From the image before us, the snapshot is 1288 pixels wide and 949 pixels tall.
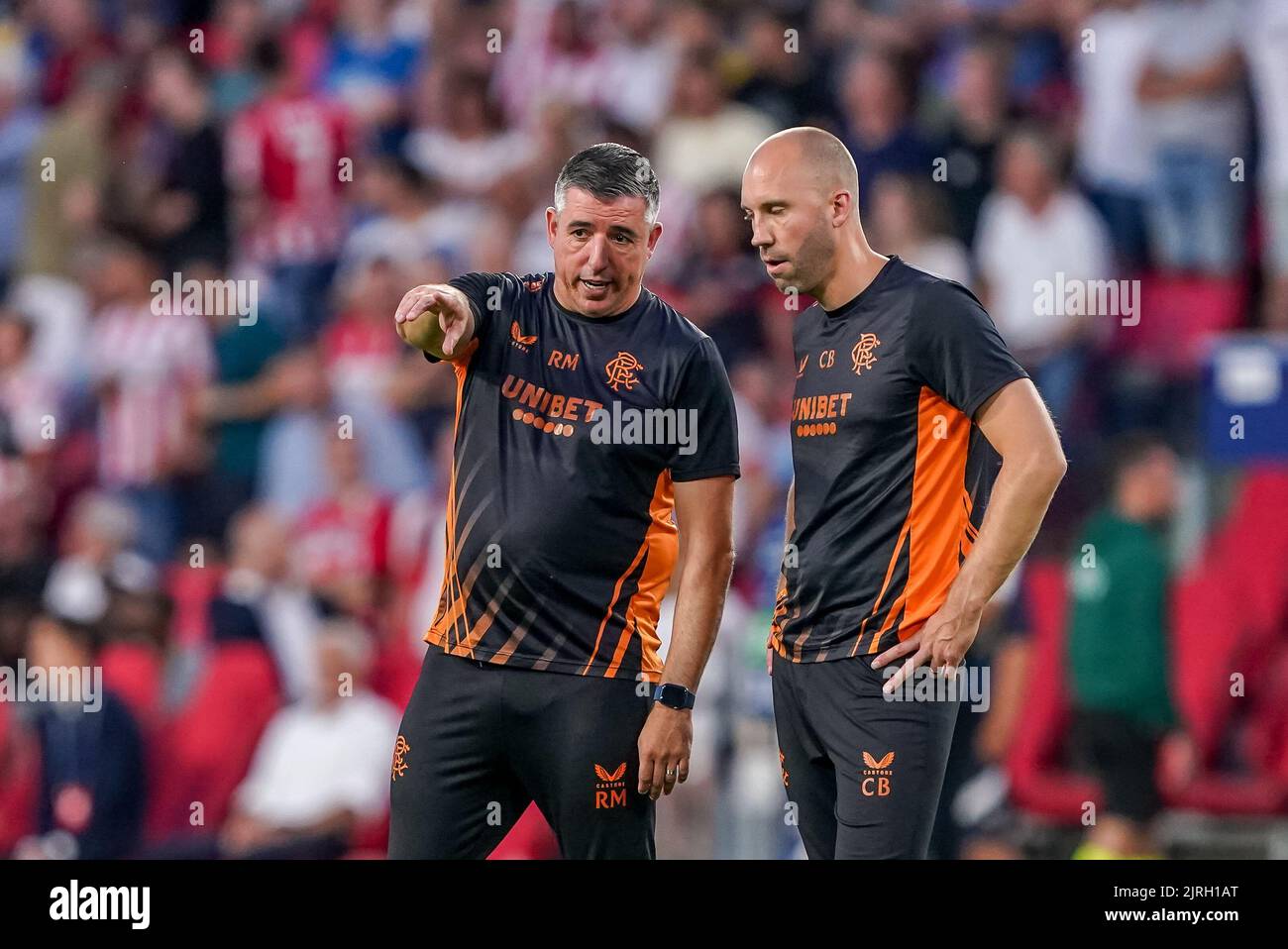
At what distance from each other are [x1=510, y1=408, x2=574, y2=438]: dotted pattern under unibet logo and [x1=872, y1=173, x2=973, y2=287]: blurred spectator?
4.07 m

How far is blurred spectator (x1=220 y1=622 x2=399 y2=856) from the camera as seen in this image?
7062 mm

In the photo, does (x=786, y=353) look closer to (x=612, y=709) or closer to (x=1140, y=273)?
(x=1140, y=273)

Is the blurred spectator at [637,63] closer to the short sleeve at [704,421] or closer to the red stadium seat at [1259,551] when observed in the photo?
the red stadium seat at [1259,551]

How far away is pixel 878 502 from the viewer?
4070 mm

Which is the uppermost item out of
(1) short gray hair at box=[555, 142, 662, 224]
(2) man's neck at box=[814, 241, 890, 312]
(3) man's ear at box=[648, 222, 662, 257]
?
(1) short gray hair at box=[555, 142, 662, 224]

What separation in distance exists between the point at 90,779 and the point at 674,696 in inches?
162

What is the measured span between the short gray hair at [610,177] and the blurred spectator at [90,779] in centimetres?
411

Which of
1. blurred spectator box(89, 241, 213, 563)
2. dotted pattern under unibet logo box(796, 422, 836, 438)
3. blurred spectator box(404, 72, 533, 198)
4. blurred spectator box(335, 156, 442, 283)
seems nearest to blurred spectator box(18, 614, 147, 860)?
blurred spectator box(89, 241, 213, 563)

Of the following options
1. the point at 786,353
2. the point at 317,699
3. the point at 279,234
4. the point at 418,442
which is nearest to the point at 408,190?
the point at 279,234

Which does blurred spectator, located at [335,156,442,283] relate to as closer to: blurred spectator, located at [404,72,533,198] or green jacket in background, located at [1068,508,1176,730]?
blurred spectator, located at [404,72,533,198]

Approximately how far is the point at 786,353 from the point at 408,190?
2320 millimetres
